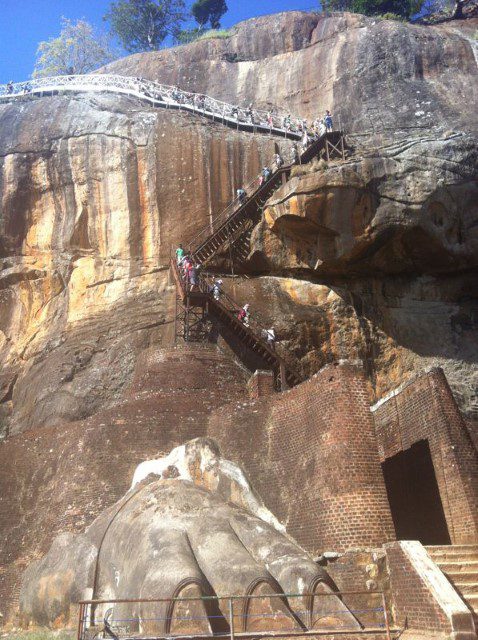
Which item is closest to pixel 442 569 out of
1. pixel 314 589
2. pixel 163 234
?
pixel 314 589

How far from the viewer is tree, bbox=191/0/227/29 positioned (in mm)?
53875

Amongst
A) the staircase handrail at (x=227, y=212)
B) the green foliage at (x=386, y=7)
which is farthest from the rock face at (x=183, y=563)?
the green foliage at (x=386, y=7)

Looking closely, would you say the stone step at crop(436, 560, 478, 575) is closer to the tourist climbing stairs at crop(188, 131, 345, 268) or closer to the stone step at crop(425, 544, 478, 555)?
the stone step at crop(425, 544, 478, 555)

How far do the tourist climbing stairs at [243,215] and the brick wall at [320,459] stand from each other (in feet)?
33.3

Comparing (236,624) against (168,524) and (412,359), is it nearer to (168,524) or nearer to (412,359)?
(168,524)

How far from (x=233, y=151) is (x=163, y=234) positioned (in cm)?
474

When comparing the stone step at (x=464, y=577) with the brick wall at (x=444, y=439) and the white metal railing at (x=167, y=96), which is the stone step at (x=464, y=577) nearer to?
the brick wall at (x=444, y=439)

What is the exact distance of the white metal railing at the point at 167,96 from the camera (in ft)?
96.4

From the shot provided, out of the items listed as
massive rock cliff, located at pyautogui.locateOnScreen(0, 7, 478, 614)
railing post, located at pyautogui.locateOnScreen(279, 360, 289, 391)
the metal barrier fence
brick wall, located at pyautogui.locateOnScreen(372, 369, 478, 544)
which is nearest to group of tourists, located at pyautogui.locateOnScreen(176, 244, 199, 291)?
massive rock cliff, located at pyautogui.locateOnScreen(0, 7, 478, 614)

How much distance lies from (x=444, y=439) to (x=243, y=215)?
13.8 metres

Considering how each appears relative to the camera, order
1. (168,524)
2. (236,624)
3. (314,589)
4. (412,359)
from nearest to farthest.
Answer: (236,624) < (314,589) < (168,524) < (412,359)

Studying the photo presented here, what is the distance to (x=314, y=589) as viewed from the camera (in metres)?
9.87

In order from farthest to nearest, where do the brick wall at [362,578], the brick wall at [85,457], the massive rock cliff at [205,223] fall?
1. the massive rock cliff at [205,223]
2. the brick wall at [85,457]
3. the brick wall at [362,578]

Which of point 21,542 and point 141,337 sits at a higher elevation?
point 141,337
